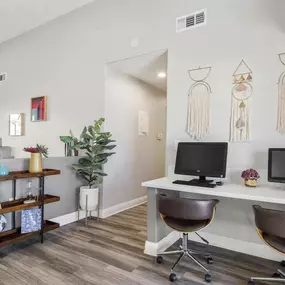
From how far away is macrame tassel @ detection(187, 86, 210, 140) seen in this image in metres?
2.95

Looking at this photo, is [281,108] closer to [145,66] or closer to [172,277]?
[172,277]

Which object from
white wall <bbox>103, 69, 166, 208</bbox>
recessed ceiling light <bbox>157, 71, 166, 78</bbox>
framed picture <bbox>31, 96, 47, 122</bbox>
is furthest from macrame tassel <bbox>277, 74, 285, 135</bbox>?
framed picture <bbox>31, 96, 47, 122</bbox>

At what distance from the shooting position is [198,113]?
9.85ft

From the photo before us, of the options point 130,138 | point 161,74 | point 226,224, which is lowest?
point 226,224

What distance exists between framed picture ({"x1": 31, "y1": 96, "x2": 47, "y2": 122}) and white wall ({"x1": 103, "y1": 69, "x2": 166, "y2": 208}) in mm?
1517

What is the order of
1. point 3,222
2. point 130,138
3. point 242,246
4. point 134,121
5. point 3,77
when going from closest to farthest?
point 3,222 → point 242,246 → point 130,138 → point 134,121 → point 3,77

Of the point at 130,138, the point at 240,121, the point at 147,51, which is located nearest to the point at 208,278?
the point at 240,121

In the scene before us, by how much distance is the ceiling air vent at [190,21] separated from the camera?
300 cm

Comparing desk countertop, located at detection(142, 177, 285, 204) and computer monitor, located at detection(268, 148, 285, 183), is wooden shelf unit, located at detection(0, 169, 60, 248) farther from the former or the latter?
computer monitor, located at detection(268, 148, 285, 183)

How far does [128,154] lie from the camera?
4.43 meters

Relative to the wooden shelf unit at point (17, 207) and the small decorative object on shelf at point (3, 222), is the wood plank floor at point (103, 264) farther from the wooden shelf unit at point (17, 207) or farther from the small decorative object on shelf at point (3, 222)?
the small decorative object on shelf at point (3, 222)

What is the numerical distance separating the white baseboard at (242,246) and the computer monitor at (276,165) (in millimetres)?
837

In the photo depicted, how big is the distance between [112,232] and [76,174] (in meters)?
1.12

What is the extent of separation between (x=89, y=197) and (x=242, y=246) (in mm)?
2212
